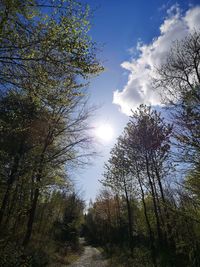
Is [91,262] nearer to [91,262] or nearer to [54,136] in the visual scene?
[91,262]

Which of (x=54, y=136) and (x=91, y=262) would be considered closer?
(x=54, y=136)

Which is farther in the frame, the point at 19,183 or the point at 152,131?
the point at 152,131

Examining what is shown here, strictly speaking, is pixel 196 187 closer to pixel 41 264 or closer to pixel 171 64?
pixel 171 64

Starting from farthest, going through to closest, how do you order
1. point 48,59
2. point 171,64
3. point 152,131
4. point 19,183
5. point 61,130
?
point 152,131, point 61,130, point 171,64, point 19,183, point 48,59

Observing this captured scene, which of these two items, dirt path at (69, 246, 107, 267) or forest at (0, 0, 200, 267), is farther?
dirt path at (69, 246, 107, 267)

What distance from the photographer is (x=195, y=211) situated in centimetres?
718

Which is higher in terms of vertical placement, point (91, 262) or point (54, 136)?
point (54, 136)

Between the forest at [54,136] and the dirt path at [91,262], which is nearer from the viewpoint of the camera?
the forest at [54,136]

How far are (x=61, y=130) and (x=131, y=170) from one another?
908 centimetres

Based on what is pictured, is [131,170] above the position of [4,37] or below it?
above

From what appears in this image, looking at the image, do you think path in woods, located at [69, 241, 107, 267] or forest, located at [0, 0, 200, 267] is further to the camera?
path in woods, located at [69, 241, 107, 267]

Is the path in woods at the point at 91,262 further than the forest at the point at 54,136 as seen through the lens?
Yes

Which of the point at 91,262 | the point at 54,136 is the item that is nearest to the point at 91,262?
the point at 91,262

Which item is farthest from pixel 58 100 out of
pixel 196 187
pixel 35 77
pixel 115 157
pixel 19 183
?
pixel 115 157
